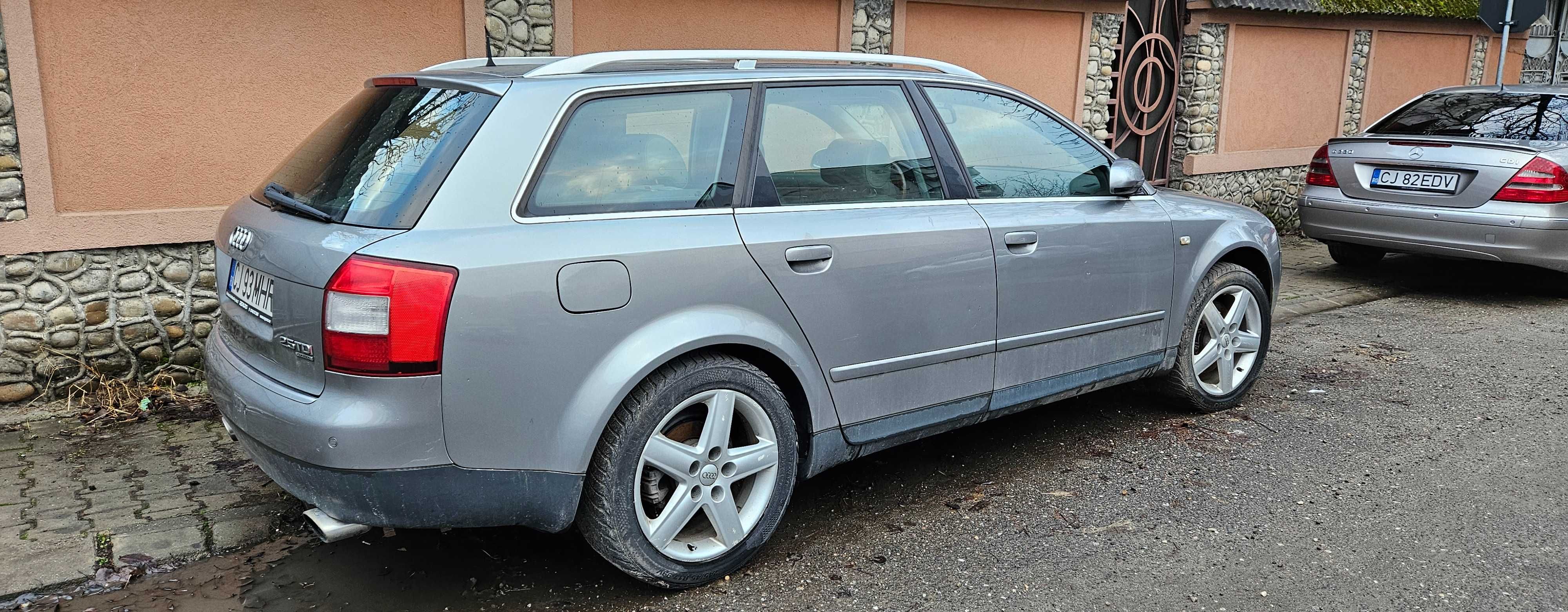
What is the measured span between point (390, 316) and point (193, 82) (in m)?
3.32

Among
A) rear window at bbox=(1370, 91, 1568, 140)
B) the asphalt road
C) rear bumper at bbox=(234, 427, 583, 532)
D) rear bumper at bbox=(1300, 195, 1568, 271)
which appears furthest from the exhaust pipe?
rear window at bbox=(1370, 91, 1568, 140)

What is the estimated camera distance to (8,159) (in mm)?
5035

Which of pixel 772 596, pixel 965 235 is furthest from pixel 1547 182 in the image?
pixel 772 596

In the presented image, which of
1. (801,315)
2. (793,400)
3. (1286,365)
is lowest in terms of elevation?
(1286,365)

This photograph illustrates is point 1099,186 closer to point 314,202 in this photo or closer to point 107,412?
point 314,202

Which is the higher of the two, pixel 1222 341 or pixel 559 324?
pixel 559 324

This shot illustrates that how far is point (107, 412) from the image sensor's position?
16.9 feet

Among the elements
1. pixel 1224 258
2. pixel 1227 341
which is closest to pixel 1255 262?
pixel 1224 258

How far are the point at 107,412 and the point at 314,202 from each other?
260 centimetres

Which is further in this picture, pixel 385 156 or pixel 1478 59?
pixel 1478 59

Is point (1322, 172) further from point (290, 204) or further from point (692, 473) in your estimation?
point (290, 204)

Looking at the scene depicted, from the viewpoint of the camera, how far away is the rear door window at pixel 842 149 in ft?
12.1

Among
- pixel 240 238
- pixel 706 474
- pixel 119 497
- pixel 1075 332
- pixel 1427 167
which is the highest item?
pixel 240 238

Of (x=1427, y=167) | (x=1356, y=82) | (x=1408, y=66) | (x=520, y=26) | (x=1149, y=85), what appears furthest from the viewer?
(x=1408, y=66)
